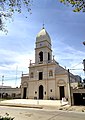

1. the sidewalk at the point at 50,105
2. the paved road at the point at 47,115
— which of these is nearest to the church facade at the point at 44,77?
the sidewalk at the point at 50,105

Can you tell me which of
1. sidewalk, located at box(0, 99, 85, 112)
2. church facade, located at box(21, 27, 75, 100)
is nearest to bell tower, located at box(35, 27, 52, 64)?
church facade, located at box(21, 27, 75, 100)

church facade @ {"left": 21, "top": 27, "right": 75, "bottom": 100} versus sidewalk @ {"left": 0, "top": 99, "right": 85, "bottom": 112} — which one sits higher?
church facade @ {"left": 21, "top": 27, "right": 75, "bottom": 100}

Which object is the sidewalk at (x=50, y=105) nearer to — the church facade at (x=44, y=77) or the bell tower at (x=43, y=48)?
the church facade at (x=44, y=77)

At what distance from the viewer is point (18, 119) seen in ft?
36.5

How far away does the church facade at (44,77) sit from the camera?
1341 inches

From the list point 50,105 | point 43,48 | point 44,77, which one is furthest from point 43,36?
point 50,105

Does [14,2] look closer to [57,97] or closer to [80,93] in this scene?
[80,93]

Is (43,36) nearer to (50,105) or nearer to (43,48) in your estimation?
(43,48)

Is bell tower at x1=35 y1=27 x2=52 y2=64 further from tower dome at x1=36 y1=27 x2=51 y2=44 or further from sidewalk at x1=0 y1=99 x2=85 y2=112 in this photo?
sidewalk at x1=0 y1=99 x2=85 y2=112

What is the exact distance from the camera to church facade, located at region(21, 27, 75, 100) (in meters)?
34.1

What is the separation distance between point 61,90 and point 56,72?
4.55 metres

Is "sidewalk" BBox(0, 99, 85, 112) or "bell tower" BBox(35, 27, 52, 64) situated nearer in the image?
"sidewalk" BBox(0, 99, 85, 112)

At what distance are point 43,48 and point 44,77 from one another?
27.3ft

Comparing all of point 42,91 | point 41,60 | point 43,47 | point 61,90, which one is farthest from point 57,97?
point 43,47
